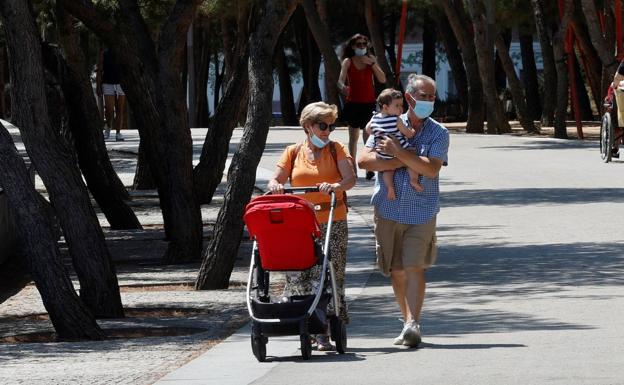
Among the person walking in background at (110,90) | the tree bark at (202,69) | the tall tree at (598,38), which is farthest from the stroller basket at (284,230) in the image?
the tree bark at (202,69)

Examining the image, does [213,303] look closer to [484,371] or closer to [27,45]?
[27,45]

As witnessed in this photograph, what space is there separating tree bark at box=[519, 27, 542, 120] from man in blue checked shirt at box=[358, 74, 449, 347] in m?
49.5

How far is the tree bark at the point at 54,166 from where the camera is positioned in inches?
484

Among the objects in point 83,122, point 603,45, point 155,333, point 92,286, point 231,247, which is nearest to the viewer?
point 155,333

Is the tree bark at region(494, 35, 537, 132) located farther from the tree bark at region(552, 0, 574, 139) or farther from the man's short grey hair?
the man's short grey hair

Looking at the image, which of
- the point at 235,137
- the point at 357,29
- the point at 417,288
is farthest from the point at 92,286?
the point at 357,29

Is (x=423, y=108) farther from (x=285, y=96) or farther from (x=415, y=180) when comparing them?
(x=285, y=96)

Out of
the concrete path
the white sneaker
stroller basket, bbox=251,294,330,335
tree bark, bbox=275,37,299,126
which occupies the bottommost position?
tree bark, bbox=275,37,299,126

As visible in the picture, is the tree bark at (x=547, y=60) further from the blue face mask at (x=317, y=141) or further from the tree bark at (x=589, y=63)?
the blue face mask at (x=317, y=141)

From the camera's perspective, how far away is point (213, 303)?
1316cm

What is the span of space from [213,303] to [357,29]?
55417mm

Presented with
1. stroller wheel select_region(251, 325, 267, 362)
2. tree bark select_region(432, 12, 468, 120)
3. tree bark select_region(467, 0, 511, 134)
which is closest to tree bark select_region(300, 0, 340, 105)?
tree bark select_region(467, 0, 511, 134)

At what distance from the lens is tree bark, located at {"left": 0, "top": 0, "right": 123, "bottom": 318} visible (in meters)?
12.3

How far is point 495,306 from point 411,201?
1906mm
